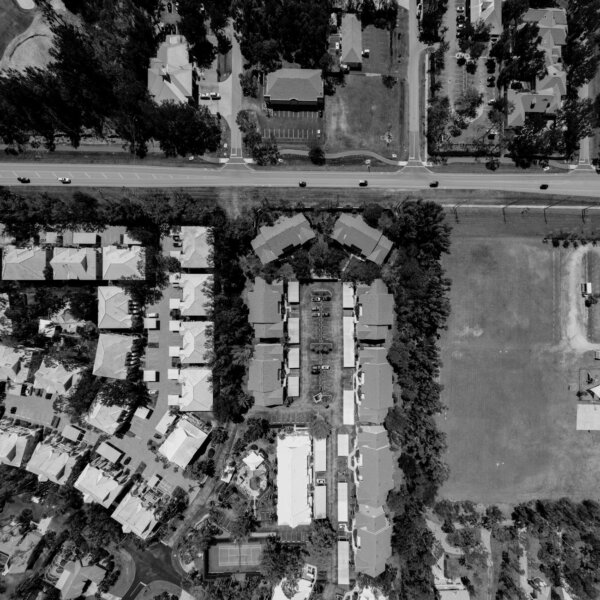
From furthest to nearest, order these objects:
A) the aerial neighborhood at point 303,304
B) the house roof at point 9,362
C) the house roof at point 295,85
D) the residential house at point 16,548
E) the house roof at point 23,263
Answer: the residential house at point 16,548, the house roof at point 9,362, the aerial neighborhood at point 303,304, the house roof at point 23,263, the house roof at point 295,85

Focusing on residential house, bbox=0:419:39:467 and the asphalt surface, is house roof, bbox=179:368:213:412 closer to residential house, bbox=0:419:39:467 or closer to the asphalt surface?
residential house, bbox=0:419:39:467

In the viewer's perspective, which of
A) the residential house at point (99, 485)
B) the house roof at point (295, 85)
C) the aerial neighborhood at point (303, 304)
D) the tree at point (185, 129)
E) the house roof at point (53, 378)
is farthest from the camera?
the house roof at point (53, 378)

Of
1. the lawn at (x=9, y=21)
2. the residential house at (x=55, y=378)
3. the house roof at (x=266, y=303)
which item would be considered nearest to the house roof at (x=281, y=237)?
the house roof at (x=266, y=303)

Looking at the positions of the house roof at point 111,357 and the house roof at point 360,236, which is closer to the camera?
the house roof at point 111,357

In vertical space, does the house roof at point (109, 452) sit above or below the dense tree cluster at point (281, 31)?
below

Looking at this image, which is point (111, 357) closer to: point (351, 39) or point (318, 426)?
point (318, 426)

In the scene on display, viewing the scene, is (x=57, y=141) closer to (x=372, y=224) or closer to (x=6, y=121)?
(x=6, y=121)

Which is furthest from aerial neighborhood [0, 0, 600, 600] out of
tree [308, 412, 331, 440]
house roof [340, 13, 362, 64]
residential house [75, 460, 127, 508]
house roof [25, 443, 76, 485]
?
tree [308, 412, 331, 440]

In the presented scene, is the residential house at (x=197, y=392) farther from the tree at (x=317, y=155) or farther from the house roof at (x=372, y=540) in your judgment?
the tree at (x=317, y=155)
